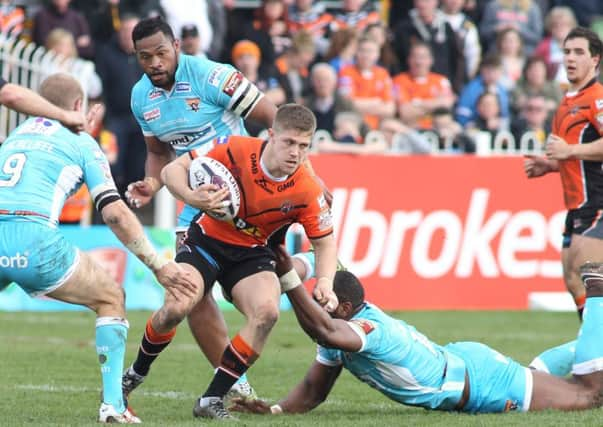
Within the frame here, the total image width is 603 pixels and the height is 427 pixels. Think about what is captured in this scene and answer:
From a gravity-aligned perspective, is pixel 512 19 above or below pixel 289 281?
below

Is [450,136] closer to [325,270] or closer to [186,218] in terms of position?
[186,218]

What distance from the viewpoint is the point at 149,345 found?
852 centimetres

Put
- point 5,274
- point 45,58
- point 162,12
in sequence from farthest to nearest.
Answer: point 162,12 → point 45,58 → point 5,274

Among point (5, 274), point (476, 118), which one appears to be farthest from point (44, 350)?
point (476, 118)

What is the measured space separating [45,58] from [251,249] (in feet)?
25.7

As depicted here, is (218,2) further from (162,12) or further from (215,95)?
(215,95)

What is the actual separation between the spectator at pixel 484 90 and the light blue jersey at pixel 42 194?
10.8 meters

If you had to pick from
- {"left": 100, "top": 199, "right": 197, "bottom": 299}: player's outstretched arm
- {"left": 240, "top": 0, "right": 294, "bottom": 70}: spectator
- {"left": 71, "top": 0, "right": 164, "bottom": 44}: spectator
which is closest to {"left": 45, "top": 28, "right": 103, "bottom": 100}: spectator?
{"left": 71, "top": 0, "right": 164, "bottom": 44}: spectator

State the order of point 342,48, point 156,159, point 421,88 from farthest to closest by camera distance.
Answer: point 421,88 → point 342,48 → point 156,159

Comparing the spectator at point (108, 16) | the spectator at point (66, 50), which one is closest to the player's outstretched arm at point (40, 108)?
the spectator at point (66, 50)

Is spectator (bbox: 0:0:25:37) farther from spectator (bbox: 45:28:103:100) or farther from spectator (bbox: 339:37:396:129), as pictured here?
spectator (bbox: 339:37:396:129)

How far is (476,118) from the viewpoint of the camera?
18.0 meters

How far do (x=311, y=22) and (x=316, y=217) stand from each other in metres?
10.7

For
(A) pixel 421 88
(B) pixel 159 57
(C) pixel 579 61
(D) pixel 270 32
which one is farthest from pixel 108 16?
(B) pixel 159 57
